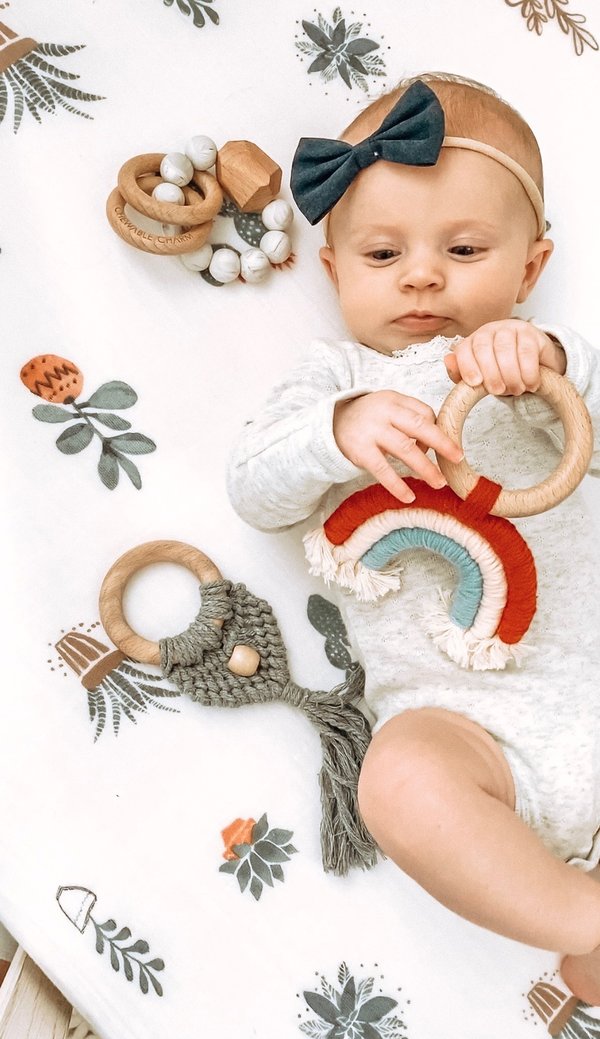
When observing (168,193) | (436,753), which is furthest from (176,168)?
(436,753)

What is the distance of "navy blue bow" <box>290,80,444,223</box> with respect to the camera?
3.01ft

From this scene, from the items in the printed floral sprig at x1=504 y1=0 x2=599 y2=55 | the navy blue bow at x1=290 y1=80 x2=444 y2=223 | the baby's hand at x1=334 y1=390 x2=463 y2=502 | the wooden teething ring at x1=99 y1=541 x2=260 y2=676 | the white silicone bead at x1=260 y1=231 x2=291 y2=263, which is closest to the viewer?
the baby's hand at x1=334 y1=390 x2=463 y2=502

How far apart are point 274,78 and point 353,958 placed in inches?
42.1

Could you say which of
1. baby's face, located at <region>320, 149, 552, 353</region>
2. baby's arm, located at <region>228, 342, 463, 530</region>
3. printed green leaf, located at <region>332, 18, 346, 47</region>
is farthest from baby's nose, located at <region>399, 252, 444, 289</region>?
printed green leaf, located at <region>332, 18, 346, 47</region>

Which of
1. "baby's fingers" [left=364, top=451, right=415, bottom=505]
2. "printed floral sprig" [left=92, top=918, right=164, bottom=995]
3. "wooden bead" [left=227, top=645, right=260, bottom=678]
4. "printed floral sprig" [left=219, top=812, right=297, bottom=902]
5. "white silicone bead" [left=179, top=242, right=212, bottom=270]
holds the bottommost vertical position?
"printed floral sprig" [left=92, top=918, right=164, bottom=995]

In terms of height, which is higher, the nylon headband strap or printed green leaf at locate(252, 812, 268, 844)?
the nylon headband strap

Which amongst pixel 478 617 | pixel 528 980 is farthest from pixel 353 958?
pixel 478 617

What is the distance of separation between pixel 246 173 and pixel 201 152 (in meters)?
0.06

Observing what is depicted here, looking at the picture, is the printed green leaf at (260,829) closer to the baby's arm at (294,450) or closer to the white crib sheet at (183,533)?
the white crib sheet at (183,533)

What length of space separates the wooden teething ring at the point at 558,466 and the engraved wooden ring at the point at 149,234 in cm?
44

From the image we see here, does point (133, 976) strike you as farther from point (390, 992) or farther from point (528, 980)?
point (528, 980)

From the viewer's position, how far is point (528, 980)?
102cm

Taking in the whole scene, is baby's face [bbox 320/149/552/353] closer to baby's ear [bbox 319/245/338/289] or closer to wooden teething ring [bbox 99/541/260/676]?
baby's ear [bbox 319/245/338/289]

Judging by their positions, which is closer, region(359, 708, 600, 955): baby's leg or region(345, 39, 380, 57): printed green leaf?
region(359, 708, 600, 955): baby's leg
